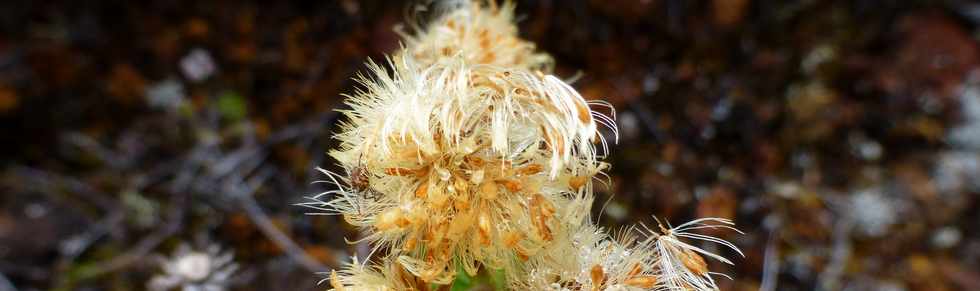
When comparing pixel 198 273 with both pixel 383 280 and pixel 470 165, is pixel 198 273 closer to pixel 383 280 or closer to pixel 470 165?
pixel 383 280

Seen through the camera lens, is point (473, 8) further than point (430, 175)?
Yes

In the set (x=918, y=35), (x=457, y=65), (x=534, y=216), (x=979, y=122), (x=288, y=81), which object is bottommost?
(x=534, y=216)

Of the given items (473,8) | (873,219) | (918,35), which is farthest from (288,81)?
(918,35)

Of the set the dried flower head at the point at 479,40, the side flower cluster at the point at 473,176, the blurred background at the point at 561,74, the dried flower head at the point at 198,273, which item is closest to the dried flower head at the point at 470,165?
the side flower cluster at the point at 473,176

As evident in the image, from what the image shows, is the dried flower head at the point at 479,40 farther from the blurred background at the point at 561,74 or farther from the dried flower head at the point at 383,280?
the blurred background at the point at 561,74

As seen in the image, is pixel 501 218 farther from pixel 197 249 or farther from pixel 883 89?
pixel 883 89

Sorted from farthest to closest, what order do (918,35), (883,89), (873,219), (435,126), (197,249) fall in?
1. (918,35)
2. (883,89)
3. (873,219)
4. (197,249)
5. (435,126)
